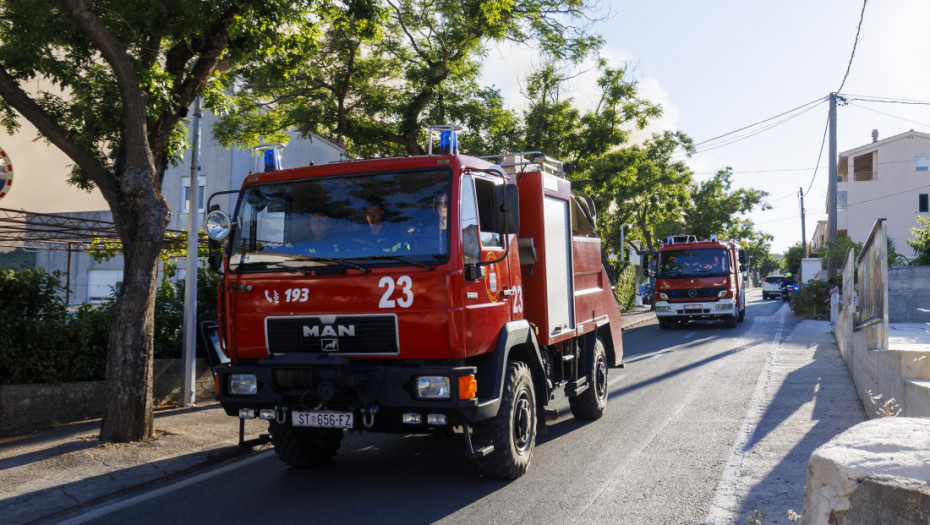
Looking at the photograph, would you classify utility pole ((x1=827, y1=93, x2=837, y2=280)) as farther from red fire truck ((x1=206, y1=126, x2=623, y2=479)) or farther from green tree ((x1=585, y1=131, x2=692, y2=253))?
red fire truck ((x1=206, y1=126, x2=623, y2=479))

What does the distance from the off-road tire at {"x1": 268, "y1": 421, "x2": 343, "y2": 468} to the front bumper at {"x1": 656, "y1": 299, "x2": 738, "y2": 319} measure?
17205 millimetres

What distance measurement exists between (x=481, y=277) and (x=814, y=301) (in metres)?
25.6

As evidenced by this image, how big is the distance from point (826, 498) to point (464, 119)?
15.3 metres

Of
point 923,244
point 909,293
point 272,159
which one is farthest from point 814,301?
point 272,159

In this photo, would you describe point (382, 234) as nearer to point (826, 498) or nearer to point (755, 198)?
point (826, 498)

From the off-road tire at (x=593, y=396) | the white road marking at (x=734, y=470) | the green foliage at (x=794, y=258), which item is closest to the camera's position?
the white road marking at (x=734, y=470)

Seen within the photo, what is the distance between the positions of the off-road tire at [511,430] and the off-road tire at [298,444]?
1.48m

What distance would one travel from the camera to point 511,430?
18.6 ft

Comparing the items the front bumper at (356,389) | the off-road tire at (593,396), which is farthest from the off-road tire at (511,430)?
the off-road tire at (593,396)

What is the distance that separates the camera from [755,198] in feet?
161

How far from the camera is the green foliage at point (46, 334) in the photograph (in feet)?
24.5

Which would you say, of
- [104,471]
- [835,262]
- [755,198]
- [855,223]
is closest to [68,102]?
[104,471]

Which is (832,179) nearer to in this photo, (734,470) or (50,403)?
(734,470)

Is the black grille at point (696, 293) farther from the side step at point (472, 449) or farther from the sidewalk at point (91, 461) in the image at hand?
the side step at point (472, 449)
